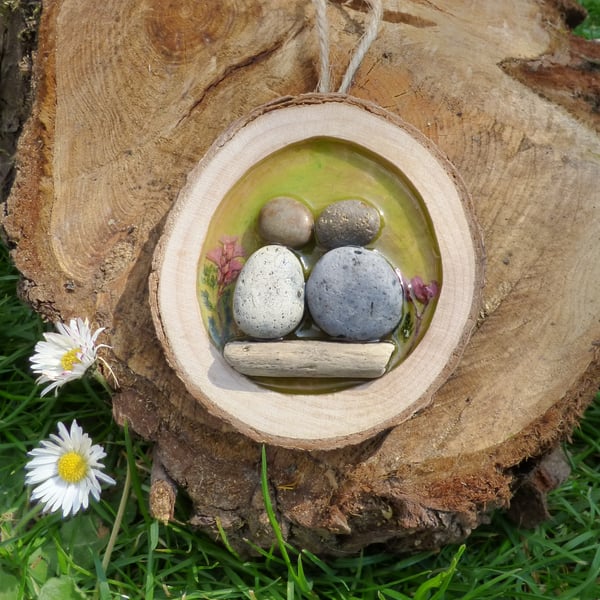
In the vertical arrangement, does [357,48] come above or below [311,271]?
above

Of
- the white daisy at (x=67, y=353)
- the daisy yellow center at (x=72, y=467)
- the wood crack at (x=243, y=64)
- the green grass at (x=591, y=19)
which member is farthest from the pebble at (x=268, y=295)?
the green grass at (x=591, y=19)

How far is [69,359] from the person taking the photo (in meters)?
2.11

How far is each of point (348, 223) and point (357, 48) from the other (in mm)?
630

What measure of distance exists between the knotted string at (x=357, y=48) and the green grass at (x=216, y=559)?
140 cm

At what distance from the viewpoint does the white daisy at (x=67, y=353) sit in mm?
2076

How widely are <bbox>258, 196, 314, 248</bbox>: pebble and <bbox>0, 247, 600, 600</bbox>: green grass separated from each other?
85 cm

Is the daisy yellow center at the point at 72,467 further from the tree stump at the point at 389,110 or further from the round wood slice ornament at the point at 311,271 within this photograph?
the round wood slice ornament at the point at 311,271

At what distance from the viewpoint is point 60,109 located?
227 cm

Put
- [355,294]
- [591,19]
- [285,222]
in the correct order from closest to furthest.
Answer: [355,294]
[285,222]
[591,19]

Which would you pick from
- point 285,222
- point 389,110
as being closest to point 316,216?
point 285,222

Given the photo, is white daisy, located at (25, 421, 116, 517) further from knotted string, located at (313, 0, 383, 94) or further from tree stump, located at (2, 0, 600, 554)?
knotted string, located at (313, 0, 383, 94)

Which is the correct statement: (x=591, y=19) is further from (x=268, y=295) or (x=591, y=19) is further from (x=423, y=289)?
(x=268, y=295)

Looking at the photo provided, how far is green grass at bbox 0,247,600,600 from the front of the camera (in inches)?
88.9

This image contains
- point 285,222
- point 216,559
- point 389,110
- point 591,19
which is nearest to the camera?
point 285,222
